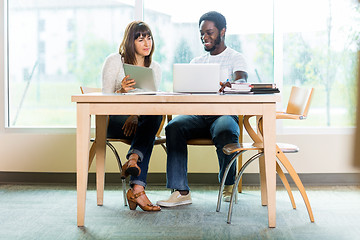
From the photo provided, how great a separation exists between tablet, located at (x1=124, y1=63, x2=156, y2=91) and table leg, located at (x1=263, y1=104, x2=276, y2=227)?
66cm

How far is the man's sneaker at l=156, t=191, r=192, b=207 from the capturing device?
2.96m

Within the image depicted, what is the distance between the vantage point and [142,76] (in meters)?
2.68

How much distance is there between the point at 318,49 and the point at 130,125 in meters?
1.77

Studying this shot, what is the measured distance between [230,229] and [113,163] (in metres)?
1.63

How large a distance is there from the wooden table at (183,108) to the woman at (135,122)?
0.83ft

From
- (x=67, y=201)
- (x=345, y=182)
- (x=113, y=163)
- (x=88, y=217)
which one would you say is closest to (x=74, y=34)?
(x=113, y=163)

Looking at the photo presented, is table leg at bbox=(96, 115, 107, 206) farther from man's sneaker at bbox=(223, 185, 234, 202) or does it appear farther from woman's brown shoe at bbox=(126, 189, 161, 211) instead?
man's sneaker at bbox=(223, 185, 234, 202)

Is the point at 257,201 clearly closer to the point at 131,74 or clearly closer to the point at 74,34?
the point at 131,74

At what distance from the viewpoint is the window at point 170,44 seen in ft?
12.8

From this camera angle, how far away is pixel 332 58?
12.8 ft

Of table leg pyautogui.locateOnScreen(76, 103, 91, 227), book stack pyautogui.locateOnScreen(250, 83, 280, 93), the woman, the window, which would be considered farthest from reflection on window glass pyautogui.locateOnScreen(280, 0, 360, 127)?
table leg pyautogui.locateOnScreen(76, 103, 91, 227)

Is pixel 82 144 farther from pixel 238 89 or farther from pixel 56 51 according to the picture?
pixel 56 51

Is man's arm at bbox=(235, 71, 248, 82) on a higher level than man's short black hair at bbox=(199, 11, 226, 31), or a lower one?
lower

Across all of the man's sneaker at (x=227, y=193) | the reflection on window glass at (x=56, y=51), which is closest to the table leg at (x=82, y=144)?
the man's sneaker at (x=227, y=193)
